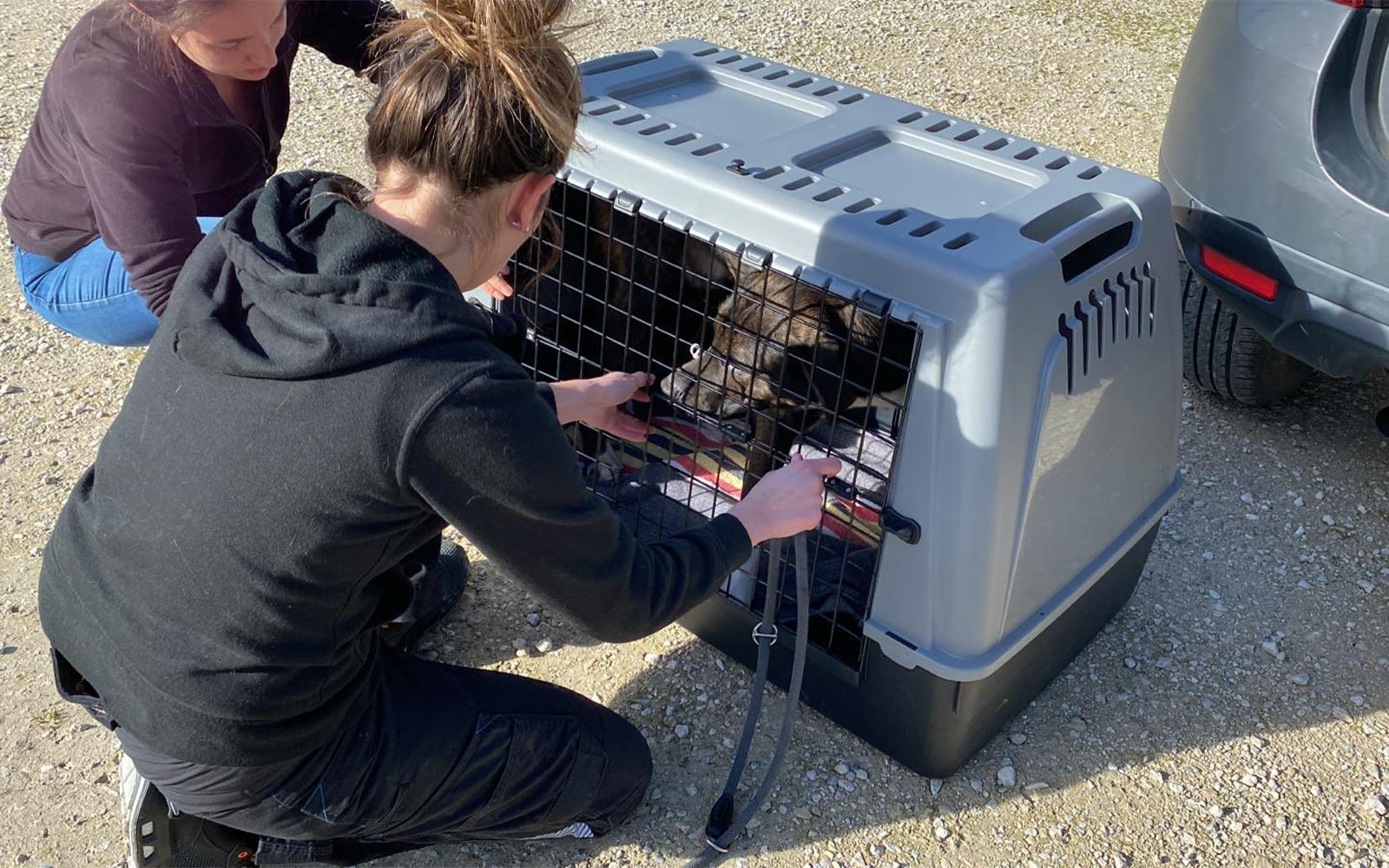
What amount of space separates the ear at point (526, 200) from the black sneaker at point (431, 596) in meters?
0.78

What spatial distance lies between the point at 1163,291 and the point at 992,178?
0.30 meters

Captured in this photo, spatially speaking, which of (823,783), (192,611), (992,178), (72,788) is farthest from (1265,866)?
(72,788)

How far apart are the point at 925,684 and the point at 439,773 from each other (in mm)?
702

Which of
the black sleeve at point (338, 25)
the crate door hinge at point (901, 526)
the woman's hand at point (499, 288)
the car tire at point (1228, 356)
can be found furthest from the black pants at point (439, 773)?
the car tire at point (1228, 356)

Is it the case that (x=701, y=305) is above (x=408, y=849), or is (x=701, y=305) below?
above

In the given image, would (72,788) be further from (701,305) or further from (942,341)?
(942,341)

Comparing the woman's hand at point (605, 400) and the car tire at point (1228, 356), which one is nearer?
the woman's hand at point (605, 400)

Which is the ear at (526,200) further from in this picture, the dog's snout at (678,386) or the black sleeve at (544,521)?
the dog's snout at (678,386)

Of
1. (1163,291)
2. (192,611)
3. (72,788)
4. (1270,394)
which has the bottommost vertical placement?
(72,788)

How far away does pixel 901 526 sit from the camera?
158 centimetres

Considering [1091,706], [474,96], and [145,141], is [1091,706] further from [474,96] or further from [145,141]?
[145,141]

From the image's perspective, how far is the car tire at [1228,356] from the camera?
97.0 inches

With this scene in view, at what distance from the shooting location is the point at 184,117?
6.32ft

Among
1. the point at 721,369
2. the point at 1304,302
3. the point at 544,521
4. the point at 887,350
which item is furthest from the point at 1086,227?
the point at 544,521
